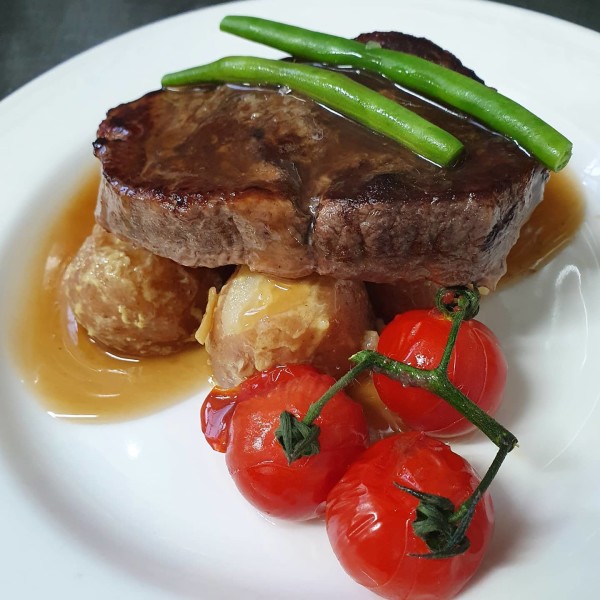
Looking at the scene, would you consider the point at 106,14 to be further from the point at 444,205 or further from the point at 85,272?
the point at 444,205

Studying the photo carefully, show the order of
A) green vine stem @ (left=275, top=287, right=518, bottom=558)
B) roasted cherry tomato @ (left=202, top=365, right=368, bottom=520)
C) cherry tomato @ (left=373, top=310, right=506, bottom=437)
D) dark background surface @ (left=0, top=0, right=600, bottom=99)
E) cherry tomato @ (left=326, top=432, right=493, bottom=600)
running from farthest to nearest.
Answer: dark background surface @ (left=0, top=0, right=600, bottom=99) < cherry tomato @ (left=373, top=310, right=506, bottom=437) < roasted cherry tomato @ (left=202, top=365, right=368, bottom=520) < cherry tomato @ (left=326, top=432, right=493, bottom=600) < green vine stem @ (left=275, top=287, right=518, bottom=558)

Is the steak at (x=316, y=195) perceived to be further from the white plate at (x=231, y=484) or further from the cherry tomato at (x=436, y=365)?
the white plate at (x=231, y=484)

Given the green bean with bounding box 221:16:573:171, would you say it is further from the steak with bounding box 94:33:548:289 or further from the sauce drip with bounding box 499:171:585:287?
the sauce drip with bounding box 499:171:585:287

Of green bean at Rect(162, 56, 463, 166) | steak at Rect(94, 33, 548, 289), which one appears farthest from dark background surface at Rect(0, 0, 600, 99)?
steak at Rect(94, 33, 548, 289)

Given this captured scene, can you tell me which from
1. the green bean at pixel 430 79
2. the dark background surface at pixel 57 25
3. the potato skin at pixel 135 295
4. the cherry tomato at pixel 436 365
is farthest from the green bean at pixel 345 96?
the dark background surface at pixel 57 25

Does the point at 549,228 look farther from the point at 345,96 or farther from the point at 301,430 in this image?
the point at 301,430

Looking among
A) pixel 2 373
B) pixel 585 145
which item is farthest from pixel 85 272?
pixel 585 145

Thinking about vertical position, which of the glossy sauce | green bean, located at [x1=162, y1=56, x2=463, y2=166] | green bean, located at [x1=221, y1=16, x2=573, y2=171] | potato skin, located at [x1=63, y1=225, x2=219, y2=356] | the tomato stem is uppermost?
green bean, located at [x1=221, y1=16, x2=573, y2=171]
